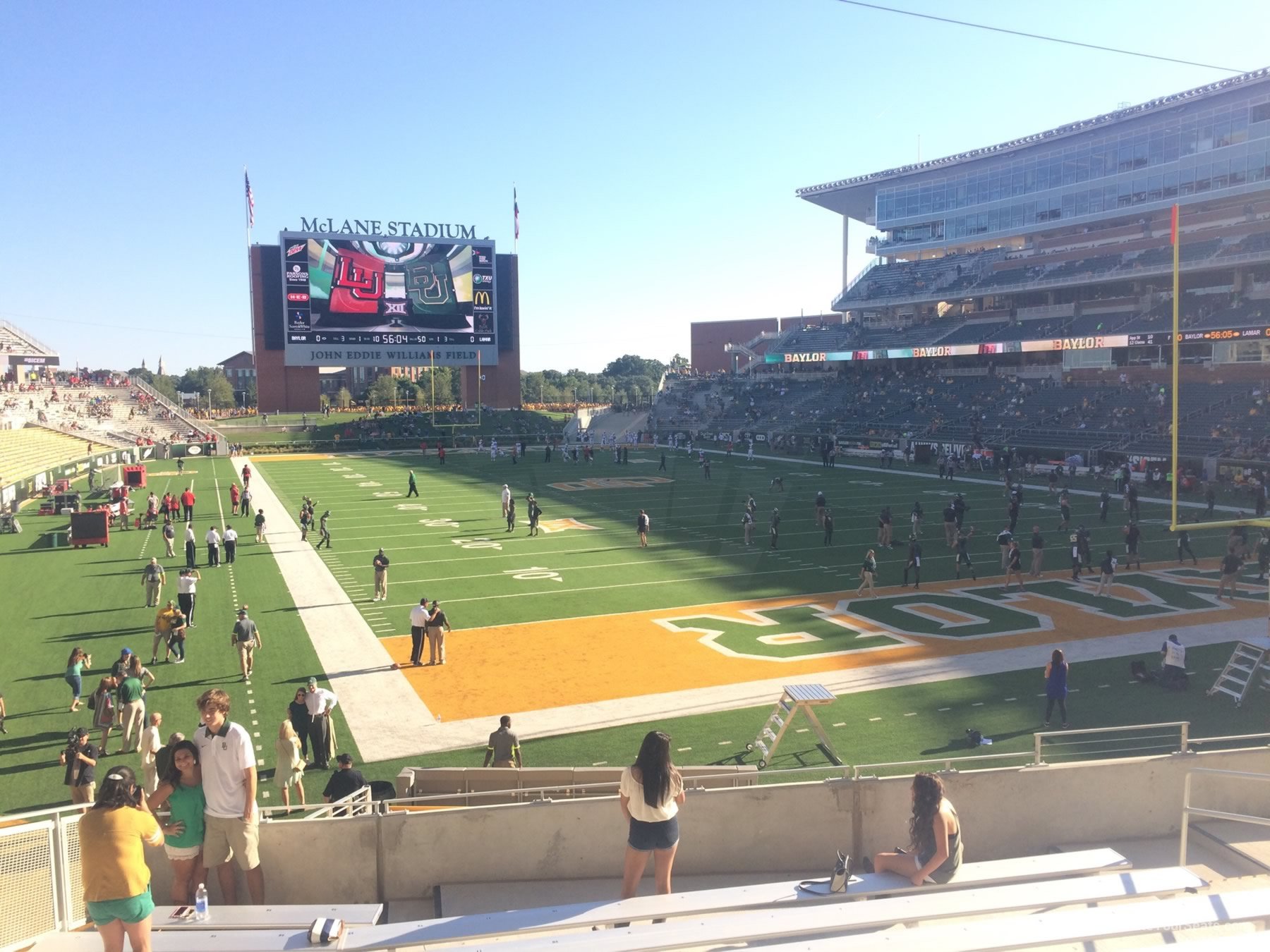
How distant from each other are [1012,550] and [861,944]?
16278mm

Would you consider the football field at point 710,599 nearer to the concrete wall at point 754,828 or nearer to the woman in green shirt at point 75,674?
the woman in green shirt at point 75,674

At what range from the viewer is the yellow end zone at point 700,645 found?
44.8ft

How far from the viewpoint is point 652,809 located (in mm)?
5586

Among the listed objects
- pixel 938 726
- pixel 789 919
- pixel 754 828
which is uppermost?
pixel 789 919

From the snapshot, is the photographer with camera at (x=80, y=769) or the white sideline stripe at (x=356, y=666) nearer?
the photographer with camera at (x=80, y=769)

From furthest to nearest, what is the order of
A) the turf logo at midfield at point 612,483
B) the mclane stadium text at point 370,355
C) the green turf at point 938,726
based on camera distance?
the mclane stadium text at point 370,355
the turf logo at midfield at point 612,483
the green turf at point 938,726

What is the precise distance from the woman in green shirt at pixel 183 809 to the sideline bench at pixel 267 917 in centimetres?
22

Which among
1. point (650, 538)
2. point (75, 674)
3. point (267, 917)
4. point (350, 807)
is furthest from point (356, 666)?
point (650, 538)

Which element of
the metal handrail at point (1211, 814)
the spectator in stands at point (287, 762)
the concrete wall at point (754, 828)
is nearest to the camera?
the metal handrail at point (1211, 814)

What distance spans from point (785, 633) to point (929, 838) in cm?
1080

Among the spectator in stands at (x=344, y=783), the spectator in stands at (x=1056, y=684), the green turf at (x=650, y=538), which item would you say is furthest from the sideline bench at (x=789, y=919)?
the green turf at (x=650, y=538)

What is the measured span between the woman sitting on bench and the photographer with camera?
7497 mm

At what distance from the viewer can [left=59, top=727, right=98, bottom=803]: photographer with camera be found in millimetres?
9102

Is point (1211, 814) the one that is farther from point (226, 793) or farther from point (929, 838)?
point (226, 793)
